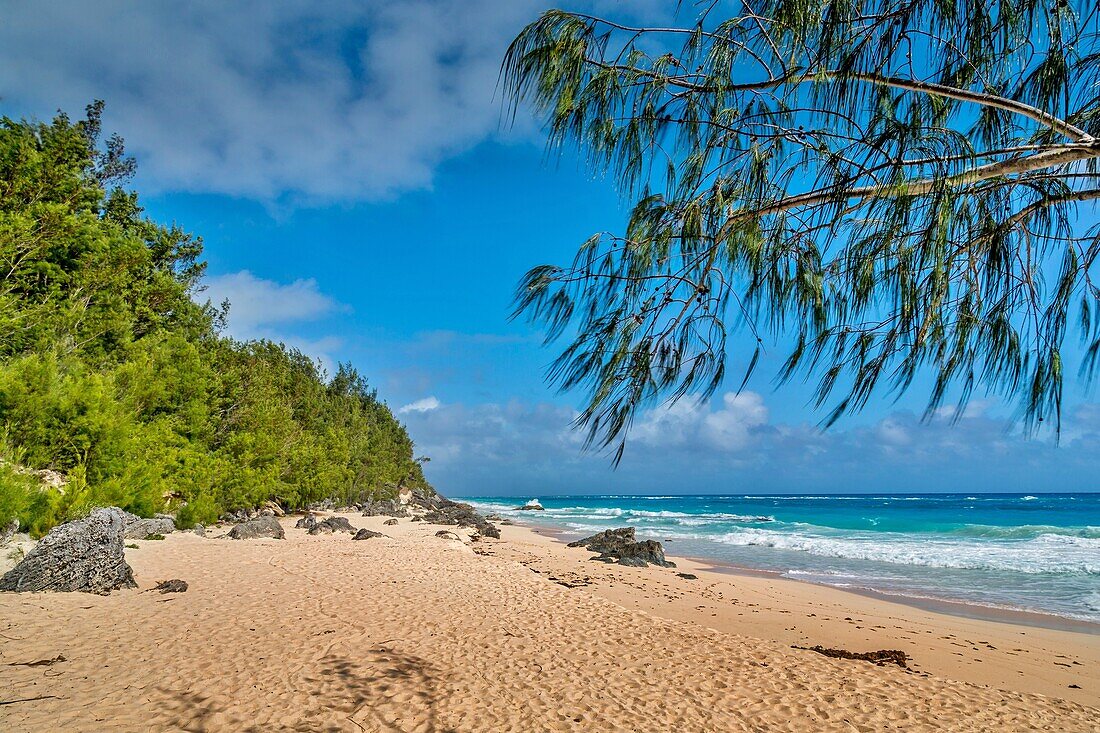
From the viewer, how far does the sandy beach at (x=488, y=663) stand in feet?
13.6

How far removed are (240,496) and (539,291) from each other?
21.4m

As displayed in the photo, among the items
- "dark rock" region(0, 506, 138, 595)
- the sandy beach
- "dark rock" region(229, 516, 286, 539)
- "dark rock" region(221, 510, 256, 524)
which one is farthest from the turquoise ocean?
"dark rock" region(221, 510, 256, 524)

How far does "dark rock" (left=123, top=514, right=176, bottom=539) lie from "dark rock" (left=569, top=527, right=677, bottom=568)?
36.9 feet

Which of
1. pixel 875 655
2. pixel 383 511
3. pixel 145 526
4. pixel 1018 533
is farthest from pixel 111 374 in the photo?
pixel 1018 533

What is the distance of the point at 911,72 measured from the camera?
216cm

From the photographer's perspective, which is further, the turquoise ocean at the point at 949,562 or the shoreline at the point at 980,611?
the turquoise ocean at the point at 949,562

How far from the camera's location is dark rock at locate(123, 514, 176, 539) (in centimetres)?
1260

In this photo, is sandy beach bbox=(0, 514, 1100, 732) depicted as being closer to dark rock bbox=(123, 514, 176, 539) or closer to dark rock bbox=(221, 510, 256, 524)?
dark rock bbox=(123, 514, 176, 539)

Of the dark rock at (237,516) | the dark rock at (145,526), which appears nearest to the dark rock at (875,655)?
the dark rock at (145,526)

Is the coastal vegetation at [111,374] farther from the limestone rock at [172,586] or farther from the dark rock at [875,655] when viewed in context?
the dark rock at [875,655]

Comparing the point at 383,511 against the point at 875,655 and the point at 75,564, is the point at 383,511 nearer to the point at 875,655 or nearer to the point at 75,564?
the point at 75,564

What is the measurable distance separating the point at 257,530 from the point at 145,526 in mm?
2824

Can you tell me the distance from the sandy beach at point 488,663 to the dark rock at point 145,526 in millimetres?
3782

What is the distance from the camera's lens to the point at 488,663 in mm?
5375
